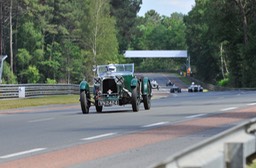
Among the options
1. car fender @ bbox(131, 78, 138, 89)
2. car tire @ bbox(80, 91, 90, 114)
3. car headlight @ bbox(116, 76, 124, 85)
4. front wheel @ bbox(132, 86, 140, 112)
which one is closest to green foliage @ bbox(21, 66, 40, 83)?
car tire @ bbox(80, 91, 90, 114)

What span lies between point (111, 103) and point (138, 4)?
5257 inches

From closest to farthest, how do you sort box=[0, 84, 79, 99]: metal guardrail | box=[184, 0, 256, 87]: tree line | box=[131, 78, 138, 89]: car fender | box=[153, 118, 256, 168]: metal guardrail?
1. box=[153, 118, 256, 168]: metal guardrail
2. box=[131, 78, 138, 89]: car fender
3. box=[0, 84, 79, 99]: metal guardrail
4. box=[184, 0, 256, 87]: tree line

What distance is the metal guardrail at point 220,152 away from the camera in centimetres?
601

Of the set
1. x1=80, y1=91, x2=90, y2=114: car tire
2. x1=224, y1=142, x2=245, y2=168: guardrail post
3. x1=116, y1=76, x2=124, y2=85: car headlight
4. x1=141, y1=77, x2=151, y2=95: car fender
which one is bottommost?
x1=224, y1=142, x2=245, y2=168: guardrail post

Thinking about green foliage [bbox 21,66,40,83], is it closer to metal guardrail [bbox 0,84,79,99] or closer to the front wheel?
metal guardrail [bbox 0,84,79,99]

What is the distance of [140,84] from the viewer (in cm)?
2492

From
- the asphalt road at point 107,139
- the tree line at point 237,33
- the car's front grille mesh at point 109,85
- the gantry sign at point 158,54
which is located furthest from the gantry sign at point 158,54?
the asphalt road at point 107,139

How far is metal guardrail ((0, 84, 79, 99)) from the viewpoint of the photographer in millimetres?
41594

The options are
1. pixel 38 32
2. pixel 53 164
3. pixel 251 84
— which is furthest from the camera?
pixel 38 32

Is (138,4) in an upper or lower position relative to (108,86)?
upper

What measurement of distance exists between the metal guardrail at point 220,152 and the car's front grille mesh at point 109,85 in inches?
629

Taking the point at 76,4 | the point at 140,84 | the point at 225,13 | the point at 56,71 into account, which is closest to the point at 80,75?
the point at 56,71

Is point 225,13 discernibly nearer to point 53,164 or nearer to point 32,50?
point 32,50

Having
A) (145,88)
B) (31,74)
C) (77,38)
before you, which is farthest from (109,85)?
(77,38)
